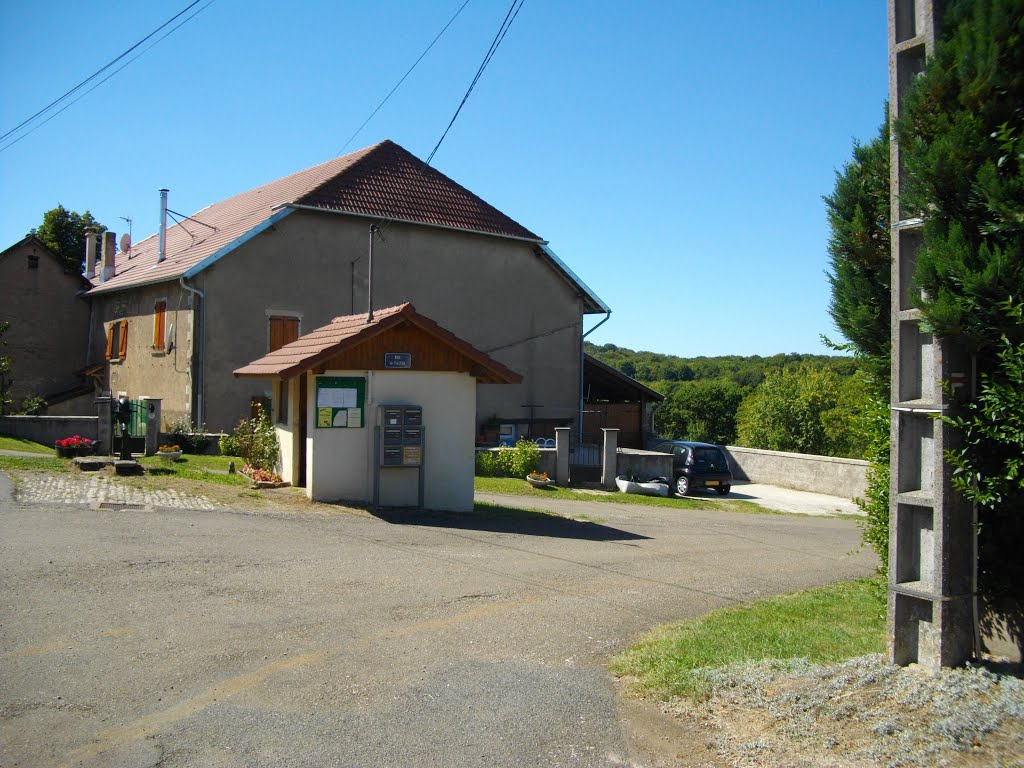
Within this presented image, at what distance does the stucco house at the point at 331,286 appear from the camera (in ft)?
76.4

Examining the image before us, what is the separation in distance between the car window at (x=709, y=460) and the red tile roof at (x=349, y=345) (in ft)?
36.8

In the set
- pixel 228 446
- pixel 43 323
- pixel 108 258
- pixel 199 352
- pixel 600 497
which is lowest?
pixel 600 497

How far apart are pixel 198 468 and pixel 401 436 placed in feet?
19.1

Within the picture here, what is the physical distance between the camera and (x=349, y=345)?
45.4 feet

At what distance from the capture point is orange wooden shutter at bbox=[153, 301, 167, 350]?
24.9m

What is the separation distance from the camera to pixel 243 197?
31.3m

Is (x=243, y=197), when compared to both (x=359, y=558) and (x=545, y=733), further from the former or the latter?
(x=545, y=733)

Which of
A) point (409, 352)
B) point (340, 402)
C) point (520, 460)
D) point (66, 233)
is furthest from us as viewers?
point (66, 233)

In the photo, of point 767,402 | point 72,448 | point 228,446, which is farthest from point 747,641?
point 767,402

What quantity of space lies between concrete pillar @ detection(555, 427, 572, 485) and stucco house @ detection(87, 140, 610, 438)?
5850 mm

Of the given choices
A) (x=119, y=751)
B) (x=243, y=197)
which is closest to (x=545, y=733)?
(x=119, y=751)

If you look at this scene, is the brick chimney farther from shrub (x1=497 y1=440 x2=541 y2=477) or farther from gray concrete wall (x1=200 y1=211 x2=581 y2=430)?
shrub (x1=497 y1=440 x2=541 y2=477)

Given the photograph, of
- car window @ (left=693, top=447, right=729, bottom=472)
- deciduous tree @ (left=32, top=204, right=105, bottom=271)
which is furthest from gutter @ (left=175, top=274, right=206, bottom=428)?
deciduous tree @ (left=32, top=204, right=105, bottom=271)

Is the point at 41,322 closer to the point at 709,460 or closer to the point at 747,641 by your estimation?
the point at 709,460
